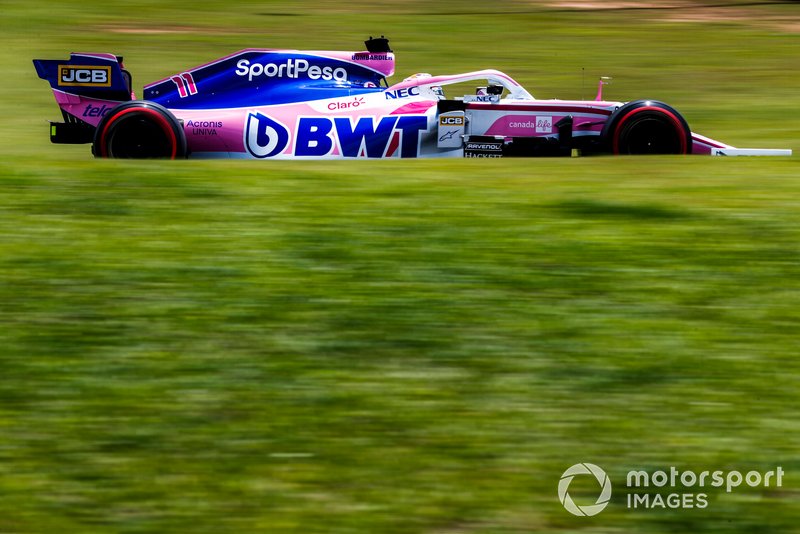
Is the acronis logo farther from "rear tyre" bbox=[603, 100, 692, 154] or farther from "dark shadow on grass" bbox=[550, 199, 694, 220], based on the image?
"dark shadow on grass" bbox=[550, 199, 694, 220]

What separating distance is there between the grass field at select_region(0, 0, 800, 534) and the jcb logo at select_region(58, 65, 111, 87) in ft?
8.31

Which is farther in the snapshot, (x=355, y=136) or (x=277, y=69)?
(x=277, y=69)

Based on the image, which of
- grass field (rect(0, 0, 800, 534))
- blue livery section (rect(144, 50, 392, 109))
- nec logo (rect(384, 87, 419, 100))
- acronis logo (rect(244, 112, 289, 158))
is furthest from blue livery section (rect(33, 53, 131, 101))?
grass field (rect(0, 0, 800, 534))

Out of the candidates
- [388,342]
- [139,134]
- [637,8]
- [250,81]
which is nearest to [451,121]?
[250,81]

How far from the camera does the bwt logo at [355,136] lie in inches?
328

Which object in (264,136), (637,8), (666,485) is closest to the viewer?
(666,485)

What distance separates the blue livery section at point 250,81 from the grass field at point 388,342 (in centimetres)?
216

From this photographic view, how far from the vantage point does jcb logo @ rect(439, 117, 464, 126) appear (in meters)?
8.29

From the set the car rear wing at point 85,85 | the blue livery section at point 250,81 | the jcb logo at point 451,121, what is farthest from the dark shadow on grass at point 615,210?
the car rear wing at point 85,85

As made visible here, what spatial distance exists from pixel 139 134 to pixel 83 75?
3.70ft

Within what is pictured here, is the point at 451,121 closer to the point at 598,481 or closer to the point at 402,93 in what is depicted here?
the point at 402,93

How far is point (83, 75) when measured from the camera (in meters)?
8.93

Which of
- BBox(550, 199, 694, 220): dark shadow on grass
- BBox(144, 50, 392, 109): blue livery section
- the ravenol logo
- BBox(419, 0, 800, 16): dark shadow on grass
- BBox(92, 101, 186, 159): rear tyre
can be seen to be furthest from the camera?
BBox(419, 0, 800, 16): dark shadow on grass

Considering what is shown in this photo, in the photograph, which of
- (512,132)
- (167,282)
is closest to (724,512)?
(167,282)
